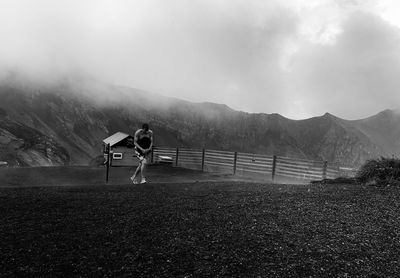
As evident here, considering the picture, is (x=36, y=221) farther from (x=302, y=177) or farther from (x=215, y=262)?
(x=302, y=177)

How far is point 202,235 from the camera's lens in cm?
689

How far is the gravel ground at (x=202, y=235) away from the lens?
5547 mm

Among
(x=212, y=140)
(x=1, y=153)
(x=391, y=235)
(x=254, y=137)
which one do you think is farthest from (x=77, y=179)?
(x=254, y=137)

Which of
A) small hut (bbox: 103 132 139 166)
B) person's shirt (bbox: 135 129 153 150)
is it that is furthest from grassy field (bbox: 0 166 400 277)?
small hut (bbox: 103 132 139 166)

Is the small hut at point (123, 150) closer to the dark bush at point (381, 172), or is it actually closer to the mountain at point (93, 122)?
the dark bush at point (381, 172)

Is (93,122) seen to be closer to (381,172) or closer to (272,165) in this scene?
(272,165)

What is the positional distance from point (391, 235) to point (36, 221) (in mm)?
7163

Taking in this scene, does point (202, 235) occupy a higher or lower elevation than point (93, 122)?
lower

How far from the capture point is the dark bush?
1324cm

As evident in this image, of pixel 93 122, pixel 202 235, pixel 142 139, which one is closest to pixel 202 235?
pixel 202 235

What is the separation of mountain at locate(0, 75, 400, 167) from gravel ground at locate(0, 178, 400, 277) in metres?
64.7

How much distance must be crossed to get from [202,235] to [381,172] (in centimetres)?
982

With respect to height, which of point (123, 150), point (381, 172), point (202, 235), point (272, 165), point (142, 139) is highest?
point (142, 139)

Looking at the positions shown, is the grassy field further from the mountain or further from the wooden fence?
the mountain
